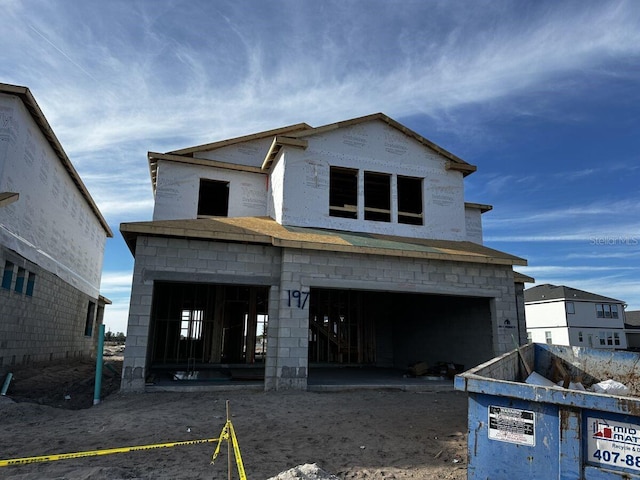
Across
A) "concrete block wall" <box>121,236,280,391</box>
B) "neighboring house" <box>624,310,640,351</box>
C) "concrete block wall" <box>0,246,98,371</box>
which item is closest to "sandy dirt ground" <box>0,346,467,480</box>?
"concrete block wall" <box>121,236,280,391</box>

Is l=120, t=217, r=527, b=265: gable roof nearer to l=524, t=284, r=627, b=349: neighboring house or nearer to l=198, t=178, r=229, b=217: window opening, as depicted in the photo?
l=198, t=178, r=229, b=217: window opening

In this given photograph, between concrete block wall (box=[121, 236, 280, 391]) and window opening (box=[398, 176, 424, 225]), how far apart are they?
249 inches

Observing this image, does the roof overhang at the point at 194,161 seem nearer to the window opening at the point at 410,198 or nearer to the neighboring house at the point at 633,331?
the window opening at the point at 410,198

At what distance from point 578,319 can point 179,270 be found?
39382 millimetres

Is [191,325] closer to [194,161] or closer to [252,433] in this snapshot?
[194,161]

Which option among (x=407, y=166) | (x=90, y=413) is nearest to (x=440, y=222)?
(x=407, y=166)

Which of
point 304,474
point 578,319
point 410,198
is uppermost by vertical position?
point 410,198

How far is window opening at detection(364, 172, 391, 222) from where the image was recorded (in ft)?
49.4

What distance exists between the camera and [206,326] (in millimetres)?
16891

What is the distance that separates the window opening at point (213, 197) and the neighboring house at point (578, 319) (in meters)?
33.1

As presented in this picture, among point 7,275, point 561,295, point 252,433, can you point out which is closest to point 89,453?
point 252,433

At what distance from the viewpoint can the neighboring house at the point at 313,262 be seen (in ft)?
35.1

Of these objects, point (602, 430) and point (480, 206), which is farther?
point (480, 206)

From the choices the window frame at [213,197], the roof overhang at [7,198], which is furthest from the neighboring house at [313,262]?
the roof overhang at [7,198]
